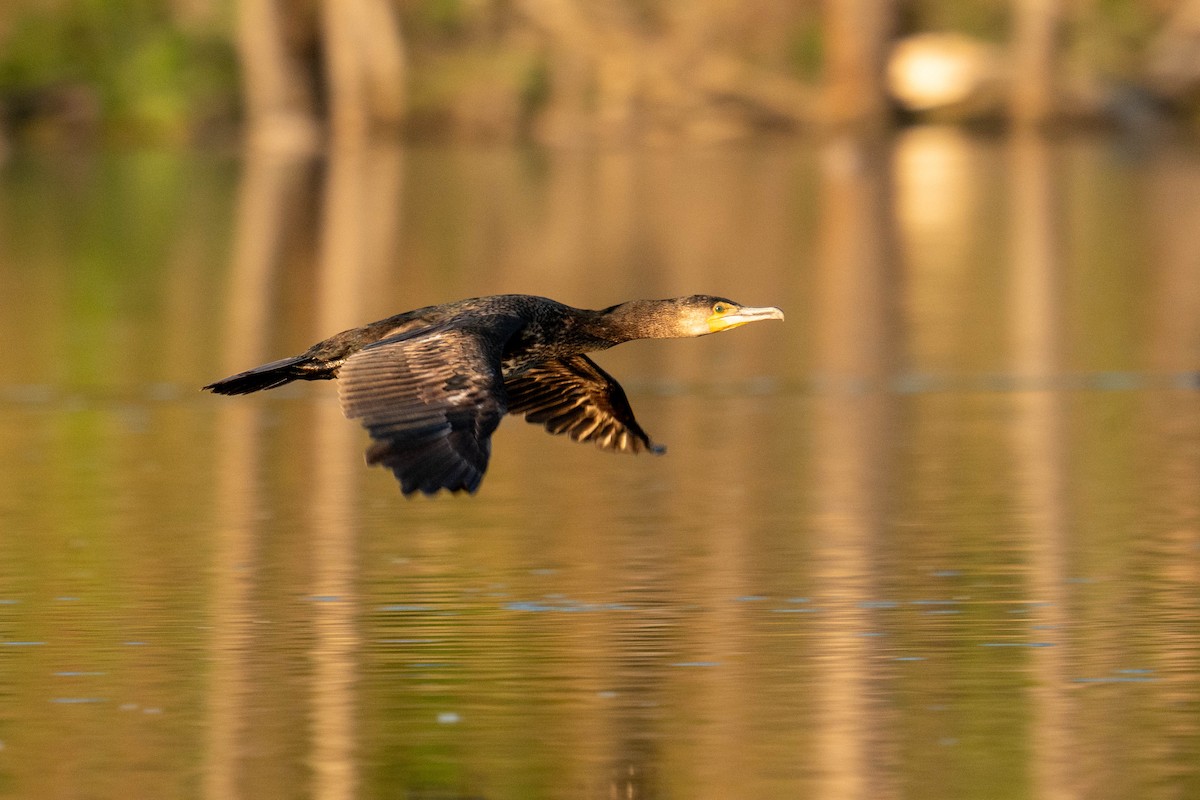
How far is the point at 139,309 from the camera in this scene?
23.8m

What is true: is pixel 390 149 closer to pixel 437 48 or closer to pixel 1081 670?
pixel 437 48

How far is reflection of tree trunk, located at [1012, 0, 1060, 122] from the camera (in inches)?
1981

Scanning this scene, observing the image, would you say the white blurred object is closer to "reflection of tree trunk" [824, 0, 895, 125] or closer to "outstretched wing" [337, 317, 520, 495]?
"reflection of tree trunk" [824, 0, 895, 125]

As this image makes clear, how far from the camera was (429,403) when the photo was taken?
880cm

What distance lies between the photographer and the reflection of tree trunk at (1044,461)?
26.2ft

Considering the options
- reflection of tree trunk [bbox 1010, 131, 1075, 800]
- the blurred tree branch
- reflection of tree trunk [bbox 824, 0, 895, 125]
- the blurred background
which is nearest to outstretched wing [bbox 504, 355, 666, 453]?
the blurred background

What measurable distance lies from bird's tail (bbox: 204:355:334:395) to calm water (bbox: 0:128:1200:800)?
2.66ft

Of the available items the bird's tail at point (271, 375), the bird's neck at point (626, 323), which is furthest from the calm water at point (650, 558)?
the bird's neck at point (626, 323)

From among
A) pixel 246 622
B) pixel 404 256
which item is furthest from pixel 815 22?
pixel 246 622

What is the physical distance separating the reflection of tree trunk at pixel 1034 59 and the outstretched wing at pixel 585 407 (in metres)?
40.6

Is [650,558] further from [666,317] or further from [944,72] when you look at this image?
[944,72]

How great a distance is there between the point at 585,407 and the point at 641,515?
5.50 ft

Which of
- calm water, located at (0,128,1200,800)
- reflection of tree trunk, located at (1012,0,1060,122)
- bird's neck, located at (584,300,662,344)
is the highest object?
reflection of tree trunk, located at (1012,0,1060,122)

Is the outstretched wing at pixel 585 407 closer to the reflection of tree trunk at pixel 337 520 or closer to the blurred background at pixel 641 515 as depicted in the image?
the blurred background at pixel 641 515
